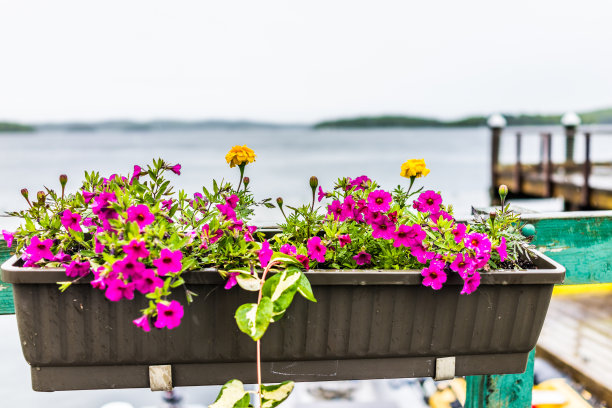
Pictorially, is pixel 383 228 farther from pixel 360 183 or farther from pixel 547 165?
pixel 547 165

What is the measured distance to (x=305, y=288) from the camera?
0.64 meters

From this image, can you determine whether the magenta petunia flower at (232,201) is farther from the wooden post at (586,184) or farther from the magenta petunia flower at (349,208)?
the wooden post at (586,184)

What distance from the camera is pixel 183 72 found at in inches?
1959

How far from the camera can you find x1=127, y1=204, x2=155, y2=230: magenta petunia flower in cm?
64

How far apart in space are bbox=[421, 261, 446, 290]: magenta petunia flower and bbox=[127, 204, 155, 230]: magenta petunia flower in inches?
15.0

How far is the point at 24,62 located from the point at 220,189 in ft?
180

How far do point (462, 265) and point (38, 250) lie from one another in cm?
58

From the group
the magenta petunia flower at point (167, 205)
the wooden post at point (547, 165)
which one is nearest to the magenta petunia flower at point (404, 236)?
the magenta petunia flower at point (167, 205)

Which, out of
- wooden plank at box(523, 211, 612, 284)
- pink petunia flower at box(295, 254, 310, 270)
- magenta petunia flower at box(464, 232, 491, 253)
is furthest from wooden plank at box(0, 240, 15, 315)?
wooden plank at box(523, 211, 612, 284)

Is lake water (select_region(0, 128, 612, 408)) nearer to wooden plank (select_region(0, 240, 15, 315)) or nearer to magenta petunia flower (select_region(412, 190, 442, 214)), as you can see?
wooden plank (select_region(0, 240, 15, 315))

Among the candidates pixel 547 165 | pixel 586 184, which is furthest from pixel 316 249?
pixel 547 165

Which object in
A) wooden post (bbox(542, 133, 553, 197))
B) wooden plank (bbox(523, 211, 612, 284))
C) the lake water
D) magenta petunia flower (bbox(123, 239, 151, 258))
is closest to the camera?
magenta petunia flower (bbox(123, 239, 151, 258))

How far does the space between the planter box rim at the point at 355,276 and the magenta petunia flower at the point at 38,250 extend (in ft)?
0.07

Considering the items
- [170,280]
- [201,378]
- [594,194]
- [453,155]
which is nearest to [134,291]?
[170,280]
